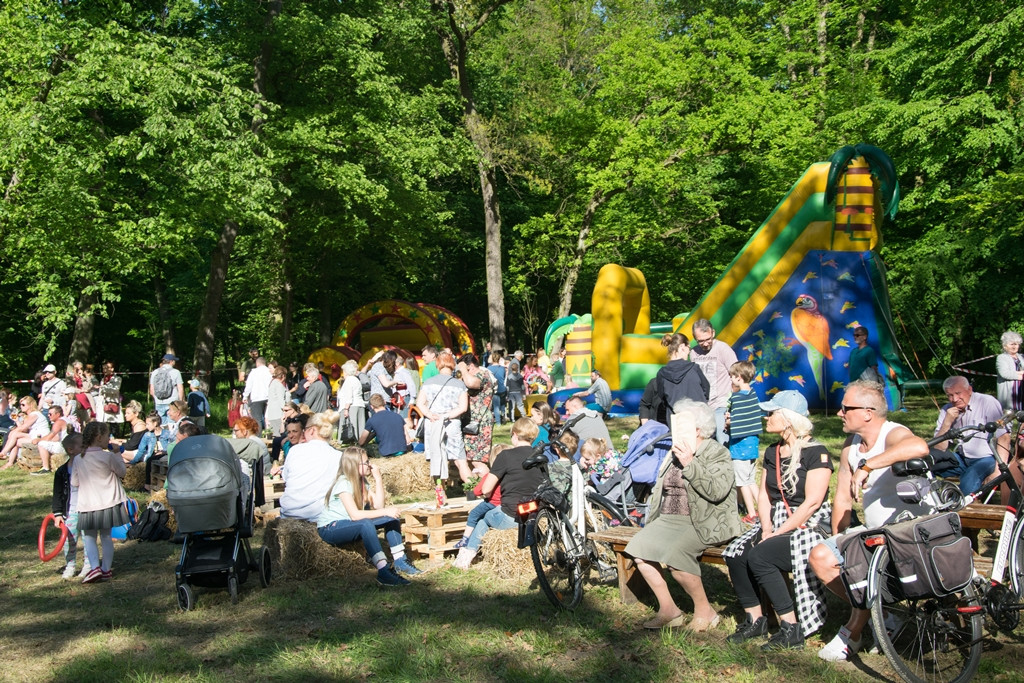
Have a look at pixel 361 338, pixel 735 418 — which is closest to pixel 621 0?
pixel 361 338

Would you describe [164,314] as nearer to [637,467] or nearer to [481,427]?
[481,427]

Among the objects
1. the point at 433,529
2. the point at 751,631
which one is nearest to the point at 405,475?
the point at 433,529

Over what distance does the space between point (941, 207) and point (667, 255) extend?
8085 millimetres

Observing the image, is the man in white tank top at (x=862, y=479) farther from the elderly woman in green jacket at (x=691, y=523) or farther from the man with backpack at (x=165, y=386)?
the man with backpack at (x=165, y=386)

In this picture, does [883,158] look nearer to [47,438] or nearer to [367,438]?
[367,438]

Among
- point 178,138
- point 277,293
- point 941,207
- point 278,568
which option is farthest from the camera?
point 277,293

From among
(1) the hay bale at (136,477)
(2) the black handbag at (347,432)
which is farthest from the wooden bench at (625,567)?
(2) the black handbag at (347,432)

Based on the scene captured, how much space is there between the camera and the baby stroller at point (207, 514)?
686 centimetres

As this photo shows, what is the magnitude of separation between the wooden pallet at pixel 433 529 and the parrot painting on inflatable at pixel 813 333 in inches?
375

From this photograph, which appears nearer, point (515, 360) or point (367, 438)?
point (367, 438)

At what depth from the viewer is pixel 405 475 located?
36.8ft

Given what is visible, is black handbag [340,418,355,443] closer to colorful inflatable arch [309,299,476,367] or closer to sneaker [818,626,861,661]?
colorful inflatable arch [309,299,476,367]

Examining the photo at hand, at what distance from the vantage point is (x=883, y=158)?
16.0m

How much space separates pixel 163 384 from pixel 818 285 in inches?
435
